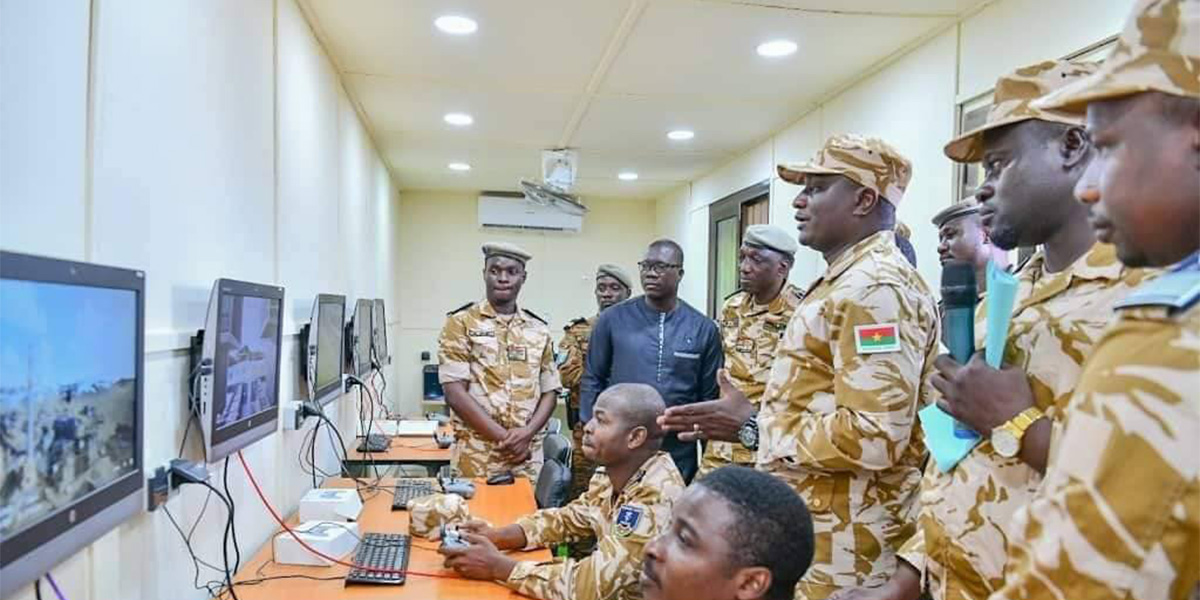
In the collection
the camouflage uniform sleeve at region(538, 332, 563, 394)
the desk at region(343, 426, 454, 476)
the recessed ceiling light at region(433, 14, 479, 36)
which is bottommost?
the desk at region(343, 426, 454, 476)

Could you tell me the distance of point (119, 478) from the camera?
3.62 feet

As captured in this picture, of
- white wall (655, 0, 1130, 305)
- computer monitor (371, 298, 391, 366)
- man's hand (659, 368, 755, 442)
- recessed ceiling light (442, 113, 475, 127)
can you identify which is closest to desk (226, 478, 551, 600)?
man's hand (659, 368, 755, 442)

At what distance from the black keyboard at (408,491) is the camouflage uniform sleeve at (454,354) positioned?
1.70ft

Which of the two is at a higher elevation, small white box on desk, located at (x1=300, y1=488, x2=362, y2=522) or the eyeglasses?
the eyeglasses

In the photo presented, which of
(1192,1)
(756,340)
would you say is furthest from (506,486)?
(1192,1)

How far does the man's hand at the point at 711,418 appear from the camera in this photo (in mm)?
1924

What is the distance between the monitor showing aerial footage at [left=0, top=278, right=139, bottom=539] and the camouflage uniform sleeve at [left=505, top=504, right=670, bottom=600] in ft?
2.92

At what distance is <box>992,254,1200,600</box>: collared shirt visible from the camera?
1.90 feet

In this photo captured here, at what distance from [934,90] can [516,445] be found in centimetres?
232

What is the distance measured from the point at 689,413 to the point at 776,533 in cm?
74

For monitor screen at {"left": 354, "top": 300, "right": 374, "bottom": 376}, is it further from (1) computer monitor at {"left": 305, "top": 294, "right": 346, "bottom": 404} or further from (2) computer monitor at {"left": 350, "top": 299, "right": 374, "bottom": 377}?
(1) computer monitor at {"left": 305, "top": 294, "right": 346, "bottom": 404}

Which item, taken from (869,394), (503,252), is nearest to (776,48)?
(503,252)

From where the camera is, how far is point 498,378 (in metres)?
3.30

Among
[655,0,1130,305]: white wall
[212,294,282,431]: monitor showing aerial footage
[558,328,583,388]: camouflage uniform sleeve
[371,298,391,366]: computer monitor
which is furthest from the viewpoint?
[558,328,583,388]: camouflage uniform sleeve
